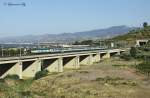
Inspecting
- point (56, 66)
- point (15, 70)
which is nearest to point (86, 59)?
point (56, 66)

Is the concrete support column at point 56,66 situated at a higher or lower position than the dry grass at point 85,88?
higher

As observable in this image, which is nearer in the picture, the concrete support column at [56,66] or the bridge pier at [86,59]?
the concrete support column at [56,66]

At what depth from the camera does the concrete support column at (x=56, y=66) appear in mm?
79312

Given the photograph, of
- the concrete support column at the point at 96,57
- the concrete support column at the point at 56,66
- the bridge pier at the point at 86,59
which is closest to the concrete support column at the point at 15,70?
the concrete support column at the point at 56,66

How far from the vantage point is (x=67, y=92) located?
49469 mm

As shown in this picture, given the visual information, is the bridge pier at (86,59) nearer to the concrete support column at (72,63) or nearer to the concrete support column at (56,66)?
the concrete support column at (72,63)

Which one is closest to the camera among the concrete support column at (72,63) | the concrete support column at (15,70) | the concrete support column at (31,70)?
the concrete support column at (15,70)

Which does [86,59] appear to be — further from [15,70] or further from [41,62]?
[15,70]

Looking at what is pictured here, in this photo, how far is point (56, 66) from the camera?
261 ft

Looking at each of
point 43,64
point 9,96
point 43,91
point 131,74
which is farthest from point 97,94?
point 43,64

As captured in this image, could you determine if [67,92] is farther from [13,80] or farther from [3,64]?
[3,64]

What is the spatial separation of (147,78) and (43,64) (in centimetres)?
2551

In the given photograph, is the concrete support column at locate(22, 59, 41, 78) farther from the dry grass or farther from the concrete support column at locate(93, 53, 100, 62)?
the concrete support column at locate(93, 53, 100, 62)

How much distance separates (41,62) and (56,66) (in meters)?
4.86
